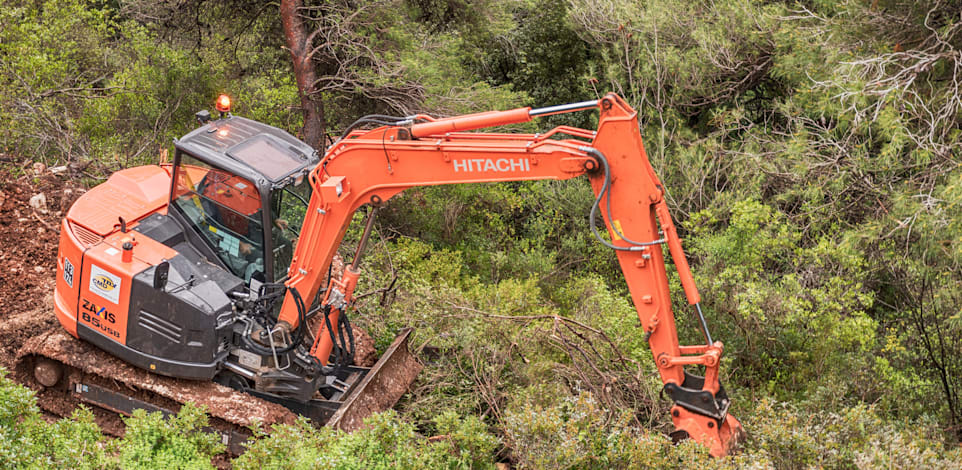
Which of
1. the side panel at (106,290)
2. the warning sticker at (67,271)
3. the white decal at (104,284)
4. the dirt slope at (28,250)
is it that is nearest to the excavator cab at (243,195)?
the side panel at (106,290)

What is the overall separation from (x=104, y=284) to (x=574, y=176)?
422 centimetres

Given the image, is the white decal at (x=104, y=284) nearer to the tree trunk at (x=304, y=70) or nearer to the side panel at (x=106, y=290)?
the side panel at (x=106, y=290)

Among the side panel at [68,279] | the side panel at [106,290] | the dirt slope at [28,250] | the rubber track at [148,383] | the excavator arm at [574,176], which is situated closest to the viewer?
the excavator arm at [574,176]

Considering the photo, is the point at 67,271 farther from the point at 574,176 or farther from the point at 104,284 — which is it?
the point at 574,176

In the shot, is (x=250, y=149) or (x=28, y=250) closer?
(x=250, y=149)

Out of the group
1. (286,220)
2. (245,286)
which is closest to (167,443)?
(245,286)

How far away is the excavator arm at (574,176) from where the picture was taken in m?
5.23

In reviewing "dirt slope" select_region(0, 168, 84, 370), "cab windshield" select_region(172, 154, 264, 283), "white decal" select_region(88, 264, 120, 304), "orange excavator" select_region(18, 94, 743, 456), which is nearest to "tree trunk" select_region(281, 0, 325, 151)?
"dirt slope" select_region(0, 168, 84, 370)

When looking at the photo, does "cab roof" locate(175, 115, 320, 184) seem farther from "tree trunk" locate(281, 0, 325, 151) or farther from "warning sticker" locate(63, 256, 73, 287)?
"tree trunk" locate(281, 0, 325, 151)

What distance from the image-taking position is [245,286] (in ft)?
22.5

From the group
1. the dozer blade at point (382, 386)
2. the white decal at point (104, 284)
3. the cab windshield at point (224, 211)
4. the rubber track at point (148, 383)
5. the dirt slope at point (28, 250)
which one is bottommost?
the dirt slope at point (28, 250)

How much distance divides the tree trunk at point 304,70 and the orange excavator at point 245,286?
156 inches

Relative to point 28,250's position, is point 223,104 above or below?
above

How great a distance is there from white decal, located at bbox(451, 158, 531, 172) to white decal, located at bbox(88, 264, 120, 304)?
128 inches
